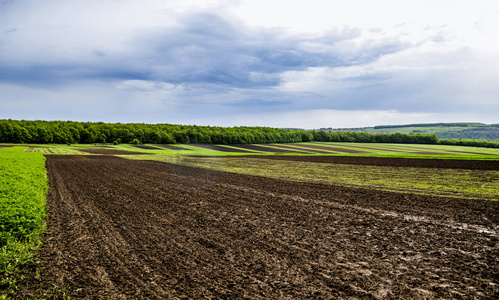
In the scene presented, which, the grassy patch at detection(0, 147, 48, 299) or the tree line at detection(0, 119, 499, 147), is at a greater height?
the tree line at detection(0, 119, 499, 147)

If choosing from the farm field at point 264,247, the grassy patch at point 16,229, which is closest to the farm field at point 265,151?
the farm field at point 264,247

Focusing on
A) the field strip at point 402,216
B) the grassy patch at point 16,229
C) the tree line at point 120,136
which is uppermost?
the tree line at point 120,136

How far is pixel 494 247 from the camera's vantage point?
9.50 metres

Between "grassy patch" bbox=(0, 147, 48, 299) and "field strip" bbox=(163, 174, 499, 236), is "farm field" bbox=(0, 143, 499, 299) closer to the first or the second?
"field strip" bbox=(163, 174, 499, 236)

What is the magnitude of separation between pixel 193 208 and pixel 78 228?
5.06 metres

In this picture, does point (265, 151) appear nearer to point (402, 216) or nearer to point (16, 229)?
point (402, 216)

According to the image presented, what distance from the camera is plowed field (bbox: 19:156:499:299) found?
6.71 meters

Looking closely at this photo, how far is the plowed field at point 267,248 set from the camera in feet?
22.0

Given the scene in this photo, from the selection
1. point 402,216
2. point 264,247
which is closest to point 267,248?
point 264,247

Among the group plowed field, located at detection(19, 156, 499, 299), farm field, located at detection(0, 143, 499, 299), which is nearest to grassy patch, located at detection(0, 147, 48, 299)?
farm field, located at detection(0, 143, 499, 299)

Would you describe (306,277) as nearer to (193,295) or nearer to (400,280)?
(400,280)

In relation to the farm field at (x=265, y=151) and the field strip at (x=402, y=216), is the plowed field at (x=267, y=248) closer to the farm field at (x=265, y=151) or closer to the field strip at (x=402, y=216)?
the field strip at (x=402, y=216)

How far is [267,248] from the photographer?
915 centimetres

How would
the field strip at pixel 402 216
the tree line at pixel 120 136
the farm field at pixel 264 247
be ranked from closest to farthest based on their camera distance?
the farm field at pixel 264 247 < the field strip at pixel 402 216 < the tree line at pixel 120 136
